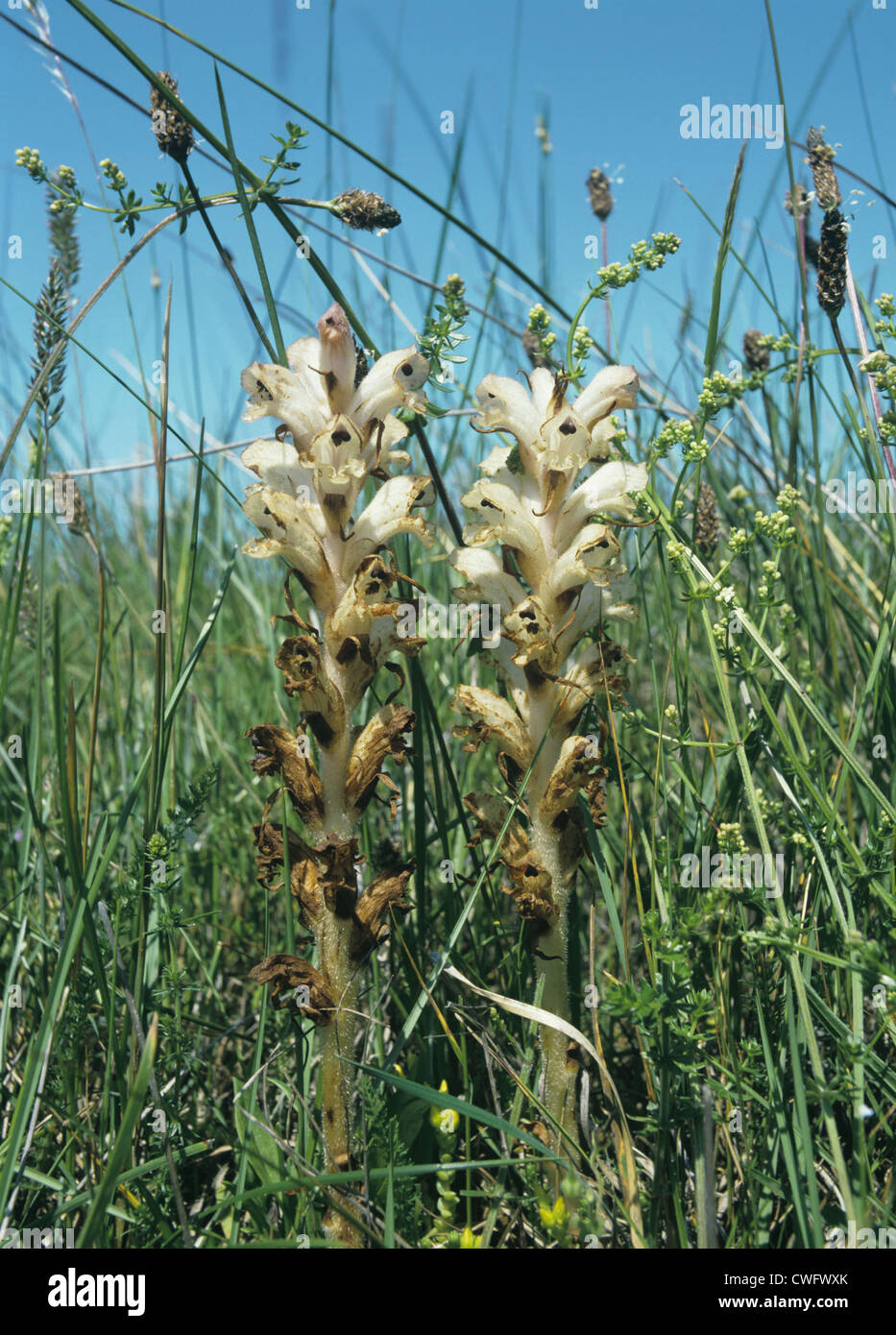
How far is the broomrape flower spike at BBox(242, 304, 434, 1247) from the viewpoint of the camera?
6.13 feet

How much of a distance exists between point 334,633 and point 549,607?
481 millimetres

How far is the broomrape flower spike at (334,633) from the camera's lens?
6.13 ft

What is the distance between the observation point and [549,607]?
1.98 metres

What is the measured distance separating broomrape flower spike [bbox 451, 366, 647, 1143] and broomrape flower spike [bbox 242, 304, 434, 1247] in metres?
0.20

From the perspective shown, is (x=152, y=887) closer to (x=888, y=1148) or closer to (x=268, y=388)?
Result: (x=268, y=388)

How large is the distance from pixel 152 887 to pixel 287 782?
0.49m

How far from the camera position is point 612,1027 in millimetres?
2562

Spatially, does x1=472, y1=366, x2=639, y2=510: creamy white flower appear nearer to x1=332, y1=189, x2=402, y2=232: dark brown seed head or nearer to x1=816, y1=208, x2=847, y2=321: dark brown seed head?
x1=332, y1=189, x2=402, y2=232: dark brown seed head

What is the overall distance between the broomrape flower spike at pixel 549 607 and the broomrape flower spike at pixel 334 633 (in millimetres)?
200

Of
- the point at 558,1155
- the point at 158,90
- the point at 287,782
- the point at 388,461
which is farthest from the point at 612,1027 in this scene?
the point at 158,90

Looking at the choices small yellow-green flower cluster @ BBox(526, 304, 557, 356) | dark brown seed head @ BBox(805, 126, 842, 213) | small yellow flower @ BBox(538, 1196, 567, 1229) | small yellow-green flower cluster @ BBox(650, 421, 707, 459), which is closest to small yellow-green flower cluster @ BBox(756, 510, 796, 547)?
small yellow-green flower cluster @ BBox(650, 421, 707, 459)

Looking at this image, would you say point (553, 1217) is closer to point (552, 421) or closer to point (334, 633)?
point (334, 633)
